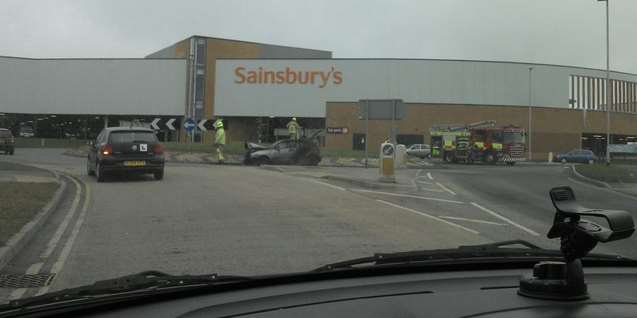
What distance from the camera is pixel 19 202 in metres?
11.0

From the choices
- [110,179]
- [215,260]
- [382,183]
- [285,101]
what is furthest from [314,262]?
[285,101]

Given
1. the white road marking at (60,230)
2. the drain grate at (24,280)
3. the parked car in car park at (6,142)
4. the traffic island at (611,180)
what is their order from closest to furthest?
the drain grate at (24,280) < the white road marking at (60,230) < the traffic island at (611,180) < the parked car in car park at (6,142)

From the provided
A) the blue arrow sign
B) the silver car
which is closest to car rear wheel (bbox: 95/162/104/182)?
the blue arrow sign

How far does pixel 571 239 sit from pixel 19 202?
1112 centimetres

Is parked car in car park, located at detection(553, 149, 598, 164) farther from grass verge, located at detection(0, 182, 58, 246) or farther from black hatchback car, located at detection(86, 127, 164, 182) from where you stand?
grass verge, located at detection(0, 182, 58, 246)

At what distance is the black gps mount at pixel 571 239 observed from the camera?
1887mm

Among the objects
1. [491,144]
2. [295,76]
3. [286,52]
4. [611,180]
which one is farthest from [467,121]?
[611,180]

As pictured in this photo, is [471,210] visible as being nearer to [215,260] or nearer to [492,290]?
[215,260]

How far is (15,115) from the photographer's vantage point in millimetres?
66812

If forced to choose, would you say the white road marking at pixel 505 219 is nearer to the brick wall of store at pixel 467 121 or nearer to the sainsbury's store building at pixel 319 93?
the brick wall of store at pixel 467 121

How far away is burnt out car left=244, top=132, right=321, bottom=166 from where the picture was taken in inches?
1078

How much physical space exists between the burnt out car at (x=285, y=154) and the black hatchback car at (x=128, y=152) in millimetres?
10246

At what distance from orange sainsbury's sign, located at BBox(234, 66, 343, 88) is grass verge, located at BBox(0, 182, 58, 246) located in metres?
47.2

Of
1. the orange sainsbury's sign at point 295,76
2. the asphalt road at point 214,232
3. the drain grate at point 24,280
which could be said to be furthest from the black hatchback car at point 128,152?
the orange sainsbury's sign at point 295,76
